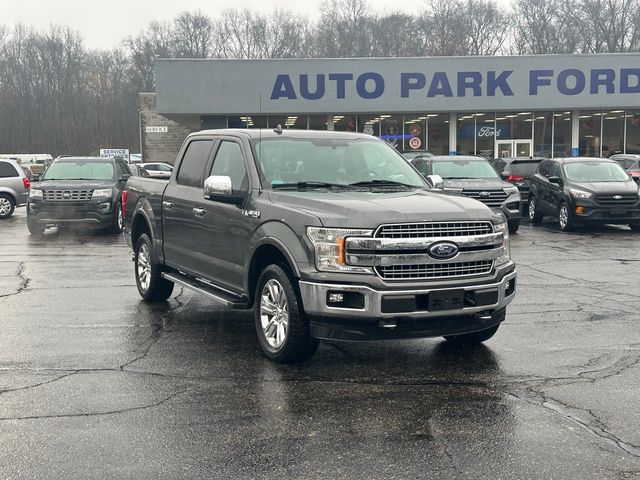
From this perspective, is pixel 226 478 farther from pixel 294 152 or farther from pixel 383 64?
pixel 383 64

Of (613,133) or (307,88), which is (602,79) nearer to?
(613,133)

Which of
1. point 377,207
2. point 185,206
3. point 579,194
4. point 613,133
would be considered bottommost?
point 579,194

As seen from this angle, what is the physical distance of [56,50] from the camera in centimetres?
8588

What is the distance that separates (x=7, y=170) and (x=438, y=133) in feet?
66.2

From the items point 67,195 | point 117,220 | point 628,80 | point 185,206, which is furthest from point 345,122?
point 185,206

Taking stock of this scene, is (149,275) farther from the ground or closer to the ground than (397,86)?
closer to the ground

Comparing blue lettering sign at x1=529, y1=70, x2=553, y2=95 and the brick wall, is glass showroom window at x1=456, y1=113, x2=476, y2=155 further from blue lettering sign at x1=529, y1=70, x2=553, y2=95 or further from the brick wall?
the brick wall

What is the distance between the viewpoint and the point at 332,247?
18.7 feet

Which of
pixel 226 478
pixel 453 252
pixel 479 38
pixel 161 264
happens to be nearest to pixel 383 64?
pixel 161 264

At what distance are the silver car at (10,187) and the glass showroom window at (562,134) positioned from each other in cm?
2388

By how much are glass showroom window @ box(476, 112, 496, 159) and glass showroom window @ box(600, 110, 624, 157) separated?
510cm

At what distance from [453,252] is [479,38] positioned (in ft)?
284

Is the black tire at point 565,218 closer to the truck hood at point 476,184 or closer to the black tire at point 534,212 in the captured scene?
the truck hood at point 476,184

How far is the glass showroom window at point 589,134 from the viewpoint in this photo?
35406 millimetres
